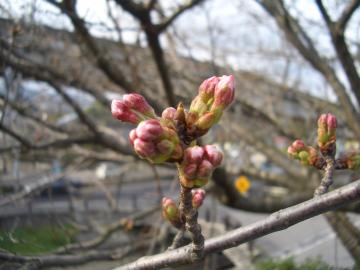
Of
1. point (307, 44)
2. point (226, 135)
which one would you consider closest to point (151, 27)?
point (307, 44)

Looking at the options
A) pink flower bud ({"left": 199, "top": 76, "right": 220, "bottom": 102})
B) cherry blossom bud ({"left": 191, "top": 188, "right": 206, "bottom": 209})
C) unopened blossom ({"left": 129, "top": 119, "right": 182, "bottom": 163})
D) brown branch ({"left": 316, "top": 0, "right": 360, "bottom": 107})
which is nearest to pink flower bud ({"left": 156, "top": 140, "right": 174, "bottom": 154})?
unopened blossom ({"left": 129, "top": 119, "right": 182, "bottom": 163})

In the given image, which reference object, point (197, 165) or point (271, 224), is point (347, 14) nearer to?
point (271, 224)

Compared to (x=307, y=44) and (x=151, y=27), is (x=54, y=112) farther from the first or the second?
(x=307, y=44)

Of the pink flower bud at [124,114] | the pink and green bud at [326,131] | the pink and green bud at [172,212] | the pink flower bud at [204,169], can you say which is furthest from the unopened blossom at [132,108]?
the pink and green bud at [326,131]

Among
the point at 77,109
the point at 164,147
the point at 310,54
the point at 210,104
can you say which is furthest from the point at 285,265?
the point at 164,147

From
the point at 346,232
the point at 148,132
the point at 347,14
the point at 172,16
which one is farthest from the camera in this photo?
the point at 346,232

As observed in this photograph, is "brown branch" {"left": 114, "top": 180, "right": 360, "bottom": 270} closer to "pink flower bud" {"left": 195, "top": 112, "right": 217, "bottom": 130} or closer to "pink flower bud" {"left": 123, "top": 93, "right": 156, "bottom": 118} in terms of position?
"pink flower bud" {"left": 195, "top": 112, "right": 217, "bottom": 130}
